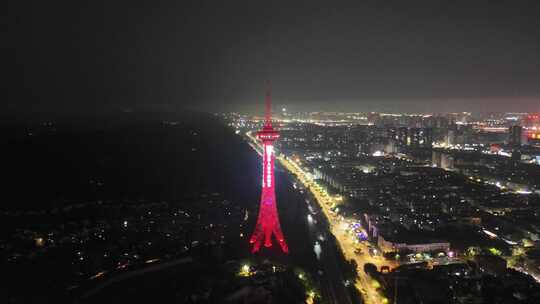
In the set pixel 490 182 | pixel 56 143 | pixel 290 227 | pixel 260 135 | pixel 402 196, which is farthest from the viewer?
pixel 56 143

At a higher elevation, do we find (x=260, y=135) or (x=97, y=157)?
(x=260, y=135)

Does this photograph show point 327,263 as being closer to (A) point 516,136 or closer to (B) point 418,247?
(B) point 418,247

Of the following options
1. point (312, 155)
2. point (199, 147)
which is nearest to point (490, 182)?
point (312, 155)

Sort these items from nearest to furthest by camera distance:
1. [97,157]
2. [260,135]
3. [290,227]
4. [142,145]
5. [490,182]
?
1. [260,135]
2. [290,227]
3. [490,182]
4. [97,157]
5. [142,145]

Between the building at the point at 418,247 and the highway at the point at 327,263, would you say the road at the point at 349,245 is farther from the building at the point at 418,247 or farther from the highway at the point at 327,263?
→ the building at the point at 418,247

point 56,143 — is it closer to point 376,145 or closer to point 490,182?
point 376,145

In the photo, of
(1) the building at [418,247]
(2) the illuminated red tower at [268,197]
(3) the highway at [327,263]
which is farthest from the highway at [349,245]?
(2) the illuminated red tower at [268,197]

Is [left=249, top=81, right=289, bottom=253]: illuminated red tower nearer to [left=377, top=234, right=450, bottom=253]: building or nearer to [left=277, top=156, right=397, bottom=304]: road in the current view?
[left=277, top=156, right=397, bottom=304]: road

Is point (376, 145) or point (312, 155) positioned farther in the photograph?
point (376, 145)

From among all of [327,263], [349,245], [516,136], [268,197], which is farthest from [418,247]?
[516,136]
